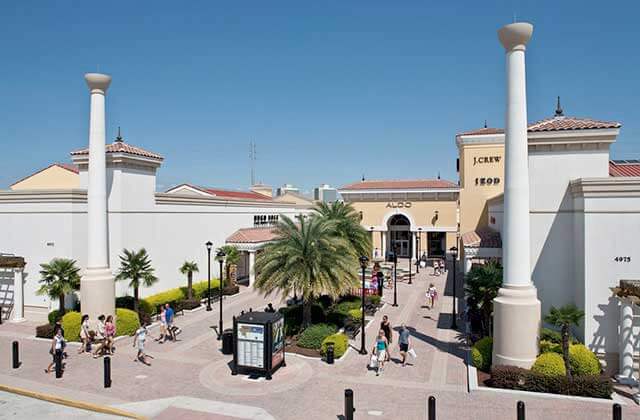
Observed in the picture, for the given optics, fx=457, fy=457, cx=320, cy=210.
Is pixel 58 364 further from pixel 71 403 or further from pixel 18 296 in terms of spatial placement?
pixel 18 296

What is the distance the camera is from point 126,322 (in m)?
20.6

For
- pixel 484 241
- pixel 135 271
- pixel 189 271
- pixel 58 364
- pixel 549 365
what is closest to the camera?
pixel 549 365

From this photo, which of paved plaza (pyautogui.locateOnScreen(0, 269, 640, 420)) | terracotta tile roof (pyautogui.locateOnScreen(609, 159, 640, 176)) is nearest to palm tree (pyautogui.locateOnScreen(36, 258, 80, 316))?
paved plaza (pyautogui.locateOnScreen(0, 269, 640, 420))

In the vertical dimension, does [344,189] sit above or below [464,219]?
above

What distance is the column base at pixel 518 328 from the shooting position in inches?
592

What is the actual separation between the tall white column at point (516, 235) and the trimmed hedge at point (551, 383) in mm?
859

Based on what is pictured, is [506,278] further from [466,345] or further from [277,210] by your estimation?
[277,210]

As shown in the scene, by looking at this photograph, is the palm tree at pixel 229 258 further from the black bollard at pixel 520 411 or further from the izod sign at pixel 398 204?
the izod sign at pixel 398 204

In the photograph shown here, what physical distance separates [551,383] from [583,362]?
1.78 metres

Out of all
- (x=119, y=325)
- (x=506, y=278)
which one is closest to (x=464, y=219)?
(x=506, y=278)

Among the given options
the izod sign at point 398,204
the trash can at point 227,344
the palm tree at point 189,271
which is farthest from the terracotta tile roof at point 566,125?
the izod sign at point 398,204

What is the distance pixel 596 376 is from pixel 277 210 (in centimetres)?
3450

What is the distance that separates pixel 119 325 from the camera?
20.4m

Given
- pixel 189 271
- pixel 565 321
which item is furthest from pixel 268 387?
pixel 189 271
